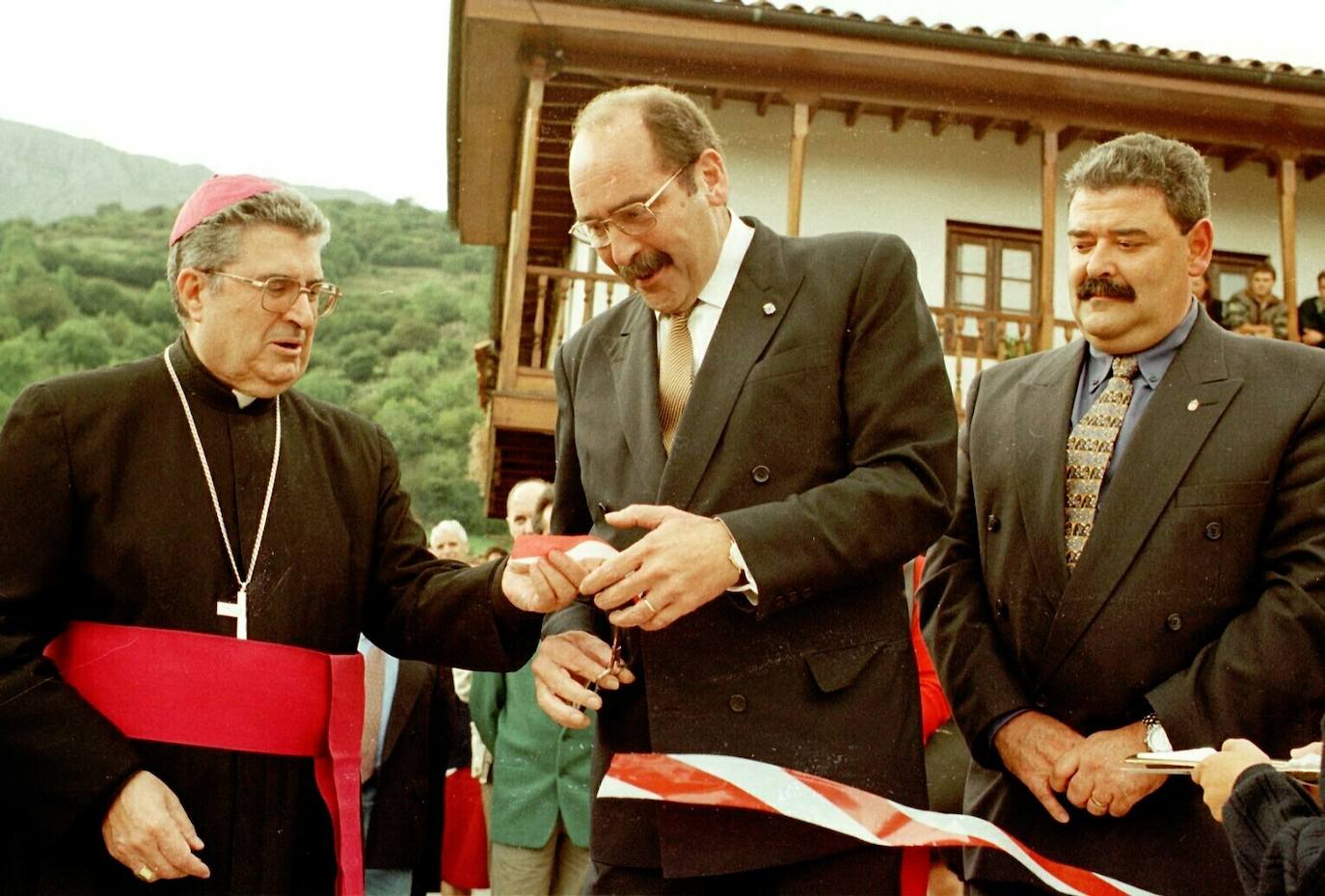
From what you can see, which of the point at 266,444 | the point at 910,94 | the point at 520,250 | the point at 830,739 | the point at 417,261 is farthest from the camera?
the point at 417,261

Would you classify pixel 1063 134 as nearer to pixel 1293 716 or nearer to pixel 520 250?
pixel 520 250

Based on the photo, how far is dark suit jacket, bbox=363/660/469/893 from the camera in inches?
238

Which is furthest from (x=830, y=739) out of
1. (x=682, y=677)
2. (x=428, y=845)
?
(x=428, y=845)

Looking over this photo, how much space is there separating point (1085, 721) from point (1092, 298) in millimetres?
1009

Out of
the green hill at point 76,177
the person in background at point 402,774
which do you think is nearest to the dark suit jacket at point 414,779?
the person in background at point 402,774

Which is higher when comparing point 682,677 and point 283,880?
point 682,677

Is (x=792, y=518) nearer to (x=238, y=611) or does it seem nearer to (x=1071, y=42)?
(x=238, y=611)

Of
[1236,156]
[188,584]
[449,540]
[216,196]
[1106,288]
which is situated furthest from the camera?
[1236,156]

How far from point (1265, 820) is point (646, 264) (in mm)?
1527

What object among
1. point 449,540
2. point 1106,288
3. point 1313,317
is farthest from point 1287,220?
point 1106,288

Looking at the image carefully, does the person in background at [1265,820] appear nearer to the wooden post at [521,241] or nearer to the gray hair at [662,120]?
the gray hair at [662,120]

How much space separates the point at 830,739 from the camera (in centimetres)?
263

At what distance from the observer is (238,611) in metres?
2.99

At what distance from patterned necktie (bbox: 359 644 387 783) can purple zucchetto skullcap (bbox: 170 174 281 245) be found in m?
2.92
